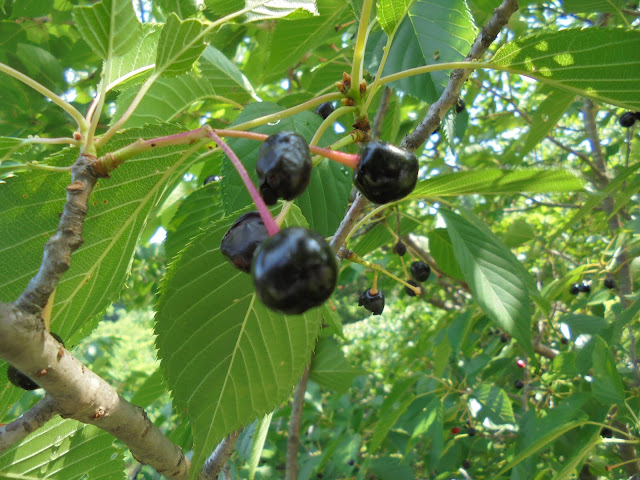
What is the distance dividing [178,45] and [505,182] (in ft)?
2.83

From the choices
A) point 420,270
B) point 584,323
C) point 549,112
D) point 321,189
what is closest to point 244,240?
point 321,189

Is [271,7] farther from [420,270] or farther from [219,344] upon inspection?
[420,270]

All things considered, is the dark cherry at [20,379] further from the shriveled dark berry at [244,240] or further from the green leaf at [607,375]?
the green leaf at [607,375]

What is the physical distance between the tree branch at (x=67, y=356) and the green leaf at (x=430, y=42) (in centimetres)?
105

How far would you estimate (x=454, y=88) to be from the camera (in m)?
1.36

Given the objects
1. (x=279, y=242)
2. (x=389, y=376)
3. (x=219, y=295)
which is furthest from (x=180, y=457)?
(x=389, y=376)

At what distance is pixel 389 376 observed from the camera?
6188 millimetres

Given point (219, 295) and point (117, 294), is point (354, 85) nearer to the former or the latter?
point (219, 295)

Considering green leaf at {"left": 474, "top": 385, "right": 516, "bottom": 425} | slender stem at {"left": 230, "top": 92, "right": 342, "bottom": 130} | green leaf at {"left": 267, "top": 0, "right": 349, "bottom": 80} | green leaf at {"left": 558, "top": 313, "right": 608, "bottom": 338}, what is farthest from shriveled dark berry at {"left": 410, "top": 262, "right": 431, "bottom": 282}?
slender stem at {"left": 230, "top": 92, "right": 342, "bottom": 130}

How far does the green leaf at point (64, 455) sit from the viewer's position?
1337 mm

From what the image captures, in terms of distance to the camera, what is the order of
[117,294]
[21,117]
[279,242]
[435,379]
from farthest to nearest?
[435,379] → [21,117] → [117,294] → [279,242]

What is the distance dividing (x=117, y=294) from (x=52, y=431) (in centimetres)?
55

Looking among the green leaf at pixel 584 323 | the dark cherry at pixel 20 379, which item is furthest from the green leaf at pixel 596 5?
the dark cherry at pixel 20 379

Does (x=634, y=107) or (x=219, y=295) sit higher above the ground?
(x=634, y=107)
